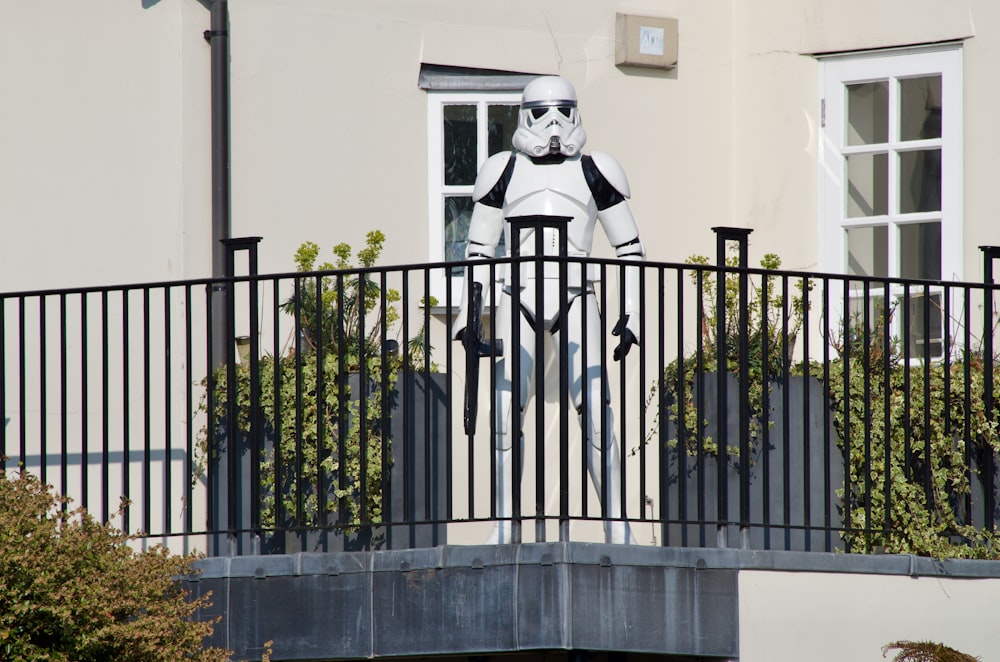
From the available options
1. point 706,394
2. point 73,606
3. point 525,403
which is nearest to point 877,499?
point 706,394

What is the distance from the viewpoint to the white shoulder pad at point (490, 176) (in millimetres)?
8688

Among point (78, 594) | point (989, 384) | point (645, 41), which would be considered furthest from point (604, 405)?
point (645, 41)

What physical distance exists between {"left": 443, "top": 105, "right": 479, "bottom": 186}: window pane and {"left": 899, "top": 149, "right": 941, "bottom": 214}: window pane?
229 centimetres

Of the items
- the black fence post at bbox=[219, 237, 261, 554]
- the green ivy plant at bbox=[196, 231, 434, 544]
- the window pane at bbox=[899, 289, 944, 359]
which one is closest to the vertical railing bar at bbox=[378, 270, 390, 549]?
the green ivy plant at bbox=[196, 231, 434, 544]

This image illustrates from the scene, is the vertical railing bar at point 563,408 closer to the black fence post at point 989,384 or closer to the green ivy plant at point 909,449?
the green ivy plant at point 909,449

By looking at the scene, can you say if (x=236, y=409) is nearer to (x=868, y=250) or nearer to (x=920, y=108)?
(x=868, y=250)

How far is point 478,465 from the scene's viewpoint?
9.67 meters

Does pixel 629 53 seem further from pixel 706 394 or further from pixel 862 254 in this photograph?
pixel 706 394

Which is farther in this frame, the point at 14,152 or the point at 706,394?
the point at 14,152

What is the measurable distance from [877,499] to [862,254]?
234 cm

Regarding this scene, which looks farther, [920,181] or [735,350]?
[920,181]

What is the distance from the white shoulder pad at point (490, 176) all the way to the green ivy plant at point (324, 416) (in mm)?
647

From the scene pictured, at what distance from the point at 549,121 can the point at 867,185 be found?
2.58 metres

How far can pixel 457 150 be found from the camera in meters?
10.3
